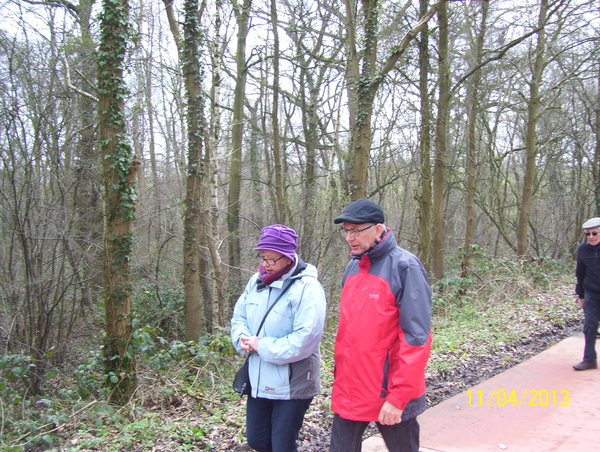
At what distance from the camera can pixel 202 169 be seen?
8.72 m

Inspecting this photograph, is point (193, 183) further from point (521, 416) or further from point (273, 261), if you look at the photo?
point (521, 416)

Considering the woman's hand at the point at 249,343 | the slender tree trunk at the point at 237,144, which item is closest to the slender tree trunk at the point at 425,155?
the slender tree trunk at the point at 237,144

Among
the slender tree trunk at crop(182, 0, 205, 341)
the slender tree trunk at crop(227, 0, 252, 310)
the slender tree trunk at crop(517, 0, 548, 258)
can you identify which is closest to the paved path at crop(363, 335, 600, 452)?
the slender tree trunk at crop(182, 0, 205, 341)

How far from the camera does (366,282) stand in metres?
2.60

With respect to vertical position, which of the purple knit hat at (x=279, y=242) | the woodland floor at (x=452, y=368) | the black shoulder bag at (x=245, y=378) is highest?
the purple knit hat at (x=279, y=242)

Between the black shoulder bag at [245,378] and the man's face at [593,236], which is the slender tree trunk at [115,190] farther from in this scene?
the man's face at [593,236]

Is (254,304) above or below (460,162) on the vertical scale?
below

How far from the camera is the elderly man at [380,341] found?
7.68 feet


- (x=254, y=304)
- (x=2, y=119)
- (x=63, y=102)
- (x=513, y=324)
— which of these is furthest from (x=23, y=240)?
(x=513, y=324)

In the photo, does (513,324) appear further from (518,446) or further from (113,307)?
(113,307)

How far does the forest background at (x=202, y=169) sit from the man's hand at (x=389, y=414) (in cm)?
320

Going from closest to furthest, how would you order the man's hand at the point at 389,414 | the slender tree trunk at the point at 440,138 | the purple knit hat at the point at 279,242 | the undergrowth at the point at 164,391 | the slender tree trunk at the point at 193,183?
the man's hand at the point at 389,414, the purple knit hat at the point at 279,242, the undergrowth at the point at 164,391, the slender tree trunk at the point at 193,183, the slender tree trunk at the point at 440,138

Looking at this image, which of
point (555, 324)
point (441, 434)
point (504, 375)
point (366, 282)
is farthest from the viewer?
point (555, 324)

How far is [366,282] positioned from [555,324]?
7.27 meters
